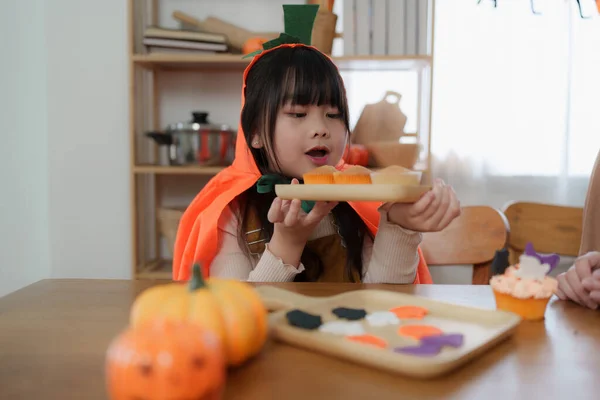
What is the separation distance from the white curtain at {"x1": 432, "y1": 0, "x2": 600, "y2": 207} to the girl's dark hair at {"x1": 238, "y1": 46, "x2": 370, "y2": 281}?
3.91ft

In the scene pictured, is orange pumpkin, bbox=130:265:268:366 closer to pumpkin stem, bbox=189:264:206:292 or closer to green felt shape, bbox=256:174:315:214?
pumpkin stem, bbox=189:264:206:292

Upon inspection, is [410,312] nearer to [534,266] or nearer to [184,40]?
[534,266]

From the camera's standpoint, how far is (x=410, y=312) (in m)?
0.54

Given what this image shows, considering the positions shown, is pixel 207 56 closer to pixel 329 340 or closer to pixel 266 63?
pixel 266 63

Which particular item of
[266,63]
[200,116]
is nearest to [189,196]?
[200,116]

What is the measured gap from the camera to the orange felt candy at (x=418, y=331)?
0.47 metres

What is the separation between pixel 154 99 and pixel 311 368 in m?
2.03

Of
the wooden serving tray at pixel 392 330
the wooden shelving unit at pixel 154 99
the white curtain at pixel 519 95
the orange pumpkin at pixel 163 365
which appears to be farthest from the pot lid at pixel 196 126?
the orange pumpkin at pixel 163 365

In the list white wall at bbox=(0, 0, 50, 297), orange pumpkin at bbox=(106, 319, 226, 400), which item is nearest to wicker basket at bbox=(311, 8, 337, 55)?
white wall at bbox=(0, 0, 50, 297)

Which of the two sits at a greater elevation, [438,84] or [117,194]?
[438,84]

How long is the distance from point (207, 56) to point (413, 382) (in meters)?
1.78

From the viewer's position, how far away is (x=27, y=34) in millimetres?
2191

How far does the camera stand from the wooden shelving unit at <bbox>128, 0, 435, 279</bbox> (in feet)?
6.42

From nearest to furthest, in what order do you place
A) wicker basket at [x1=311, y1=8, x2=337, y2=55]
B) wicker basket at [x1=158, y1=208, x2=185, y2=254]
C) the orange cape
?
the orange cape < wicker basket at [x1=311, y1=8, x2=337, y2=55] < wicker basket at [x1=158, y1=208, x2=185, y2=254]
